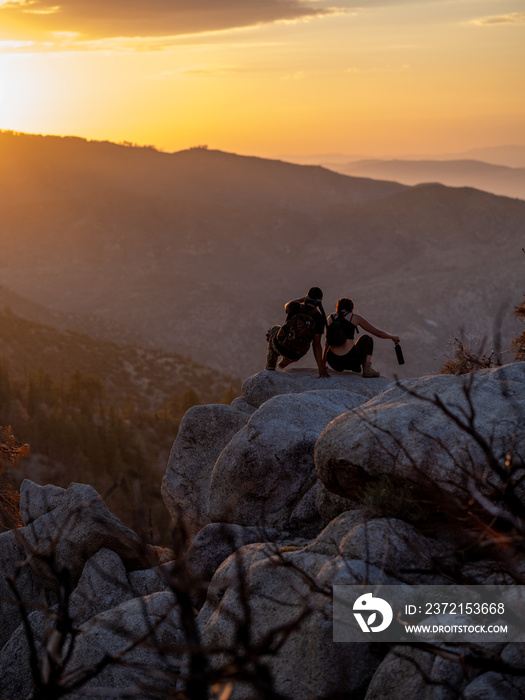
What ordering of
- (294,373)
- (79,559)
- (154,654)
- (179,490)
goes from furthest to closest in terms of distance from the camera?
(294,373) → (179,490) → (79,559) → (154,654)

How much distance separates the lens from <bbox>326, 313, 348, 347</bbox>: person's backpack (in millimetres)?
13360

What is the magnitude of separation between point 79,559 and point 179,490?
7.10 ft

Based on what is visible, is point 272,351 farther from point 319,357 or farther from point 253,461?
point 253,461

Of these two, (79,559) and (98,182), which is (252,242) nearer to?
(98,182)

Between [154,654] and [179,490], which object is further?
[179,490]

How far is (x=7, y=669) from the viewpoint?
28.3ft

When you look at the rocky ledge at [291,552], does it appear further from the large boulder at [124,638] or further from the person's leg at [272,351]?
the person's leg at [272,351]

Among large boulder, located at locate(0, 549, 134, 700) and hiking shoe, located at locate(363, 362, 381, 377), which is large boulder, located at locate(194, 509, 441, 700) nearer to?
large boulder, located at locate(0, 549, 134, 700)

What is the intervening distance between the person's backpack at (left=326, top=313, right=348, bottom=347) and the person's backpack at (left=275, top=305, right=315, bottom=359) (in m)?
0.31

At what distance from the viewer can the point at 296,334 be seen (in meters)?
13.6

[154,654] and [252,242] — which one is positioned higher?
[252,242]

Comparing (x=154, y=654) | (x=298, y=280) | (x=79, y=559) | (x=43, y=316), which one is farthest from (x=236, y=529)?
(x=298, y=280)

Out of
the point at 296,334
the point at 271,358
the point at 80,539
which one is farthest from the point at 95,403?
the point at 80,539

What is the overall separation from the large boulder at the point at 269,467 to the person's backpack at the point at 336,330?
Result: 3.04 meters
